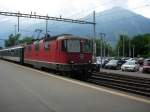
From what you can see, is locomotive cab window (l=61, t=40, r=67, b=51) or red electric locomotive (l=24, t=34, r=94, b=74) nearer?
red electric locomotive (l=24, t=34, r=94, b=74)

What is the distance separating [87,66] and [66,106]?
14.7 meters

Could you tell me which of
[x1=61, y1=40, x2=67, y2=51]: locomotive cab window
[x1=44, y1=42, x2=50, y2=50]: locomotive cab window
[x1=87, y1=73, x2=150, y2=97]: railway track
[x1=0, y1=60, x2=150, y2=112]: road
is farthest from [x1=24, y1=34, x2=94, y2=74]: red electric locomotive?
[x1=0, y1=60, x2=150, y2=112]: road

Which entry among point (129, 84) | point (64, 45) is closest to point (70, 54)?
point (64, 45)

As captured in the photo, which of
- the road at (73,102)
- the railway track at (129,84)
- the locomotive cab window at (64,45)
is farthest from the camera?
the locomotive cab window at (64,45)

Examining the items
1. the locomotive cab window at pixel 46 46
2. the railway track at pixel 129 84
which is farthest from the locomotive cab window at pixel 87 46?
the locomotive cab window at pixel 46 46

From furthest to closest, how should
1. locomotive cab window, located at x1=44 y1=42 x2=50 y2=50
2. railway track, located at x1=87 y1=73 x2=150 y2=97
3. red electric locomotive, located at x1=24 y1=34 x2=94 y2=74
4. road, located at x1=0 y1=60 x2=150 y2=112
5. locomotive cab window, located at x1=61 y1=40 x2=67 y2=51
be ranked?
locomotive cab window, located at x1=44 y1=42 x2=50 y2=50, locomotive cab window, located at x1=61 y1=40 x2=67 y2=51, red electric locomotive, located at x1=24 y1=34 x2=94 y2=74, railway track, located at x1=87 y1=73 x2=150 y2=97, road, located at x1=0 y1=60 x2=150 y2=112

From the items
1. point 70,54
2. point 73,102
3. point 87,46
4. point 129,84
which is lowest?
point 129,84

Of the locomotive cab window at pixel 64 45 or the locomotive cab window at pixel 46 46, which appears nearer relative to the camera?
the locomotive cab window at pixel 64 45

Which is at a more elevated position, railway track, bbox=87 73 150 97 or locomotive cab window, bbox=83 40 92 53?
locomotive cab window, bbox=83 40 92 53

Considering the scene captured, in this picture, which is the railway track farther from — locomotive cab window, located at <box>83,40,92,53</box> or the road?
the road

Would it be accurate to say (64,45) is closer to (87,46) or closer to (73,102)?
(87,46)

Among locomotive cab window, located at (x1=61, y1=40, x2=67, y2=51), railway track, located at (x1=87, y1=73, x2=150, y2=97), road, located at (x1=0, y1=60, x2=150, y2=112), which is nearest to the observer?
Result: road, located at (x1=0, y1=60, x2=150, y2=112)

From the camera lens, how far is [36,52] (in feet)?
110

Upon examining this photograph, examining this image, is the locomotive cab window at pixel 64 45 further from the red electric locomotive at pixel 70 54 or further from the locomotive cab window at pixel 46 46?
the locomotive cab window at pixel 46 46
